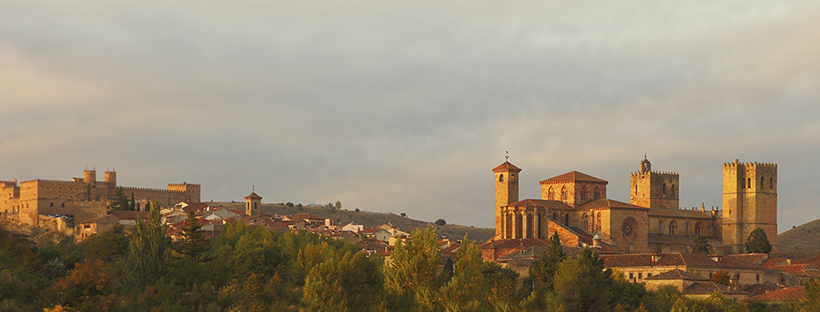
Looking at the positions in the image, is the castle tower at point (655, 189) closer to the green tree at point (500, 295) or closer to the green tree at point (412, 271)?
the green tree at point (500, 295)

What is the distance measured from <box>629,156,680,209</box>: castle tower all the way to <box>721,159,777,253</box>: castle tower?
4.71 meters

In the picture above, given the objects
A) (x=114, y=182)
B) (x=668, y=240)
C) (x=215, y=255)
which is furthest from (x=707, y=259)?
(x=114, y=182)

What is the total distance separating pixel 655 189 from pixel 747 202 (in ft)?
27.7

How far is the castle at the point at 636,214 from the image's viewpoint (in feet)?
258

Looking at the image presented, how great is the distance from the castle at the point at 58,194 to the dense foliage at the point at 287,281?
45004 millimetres

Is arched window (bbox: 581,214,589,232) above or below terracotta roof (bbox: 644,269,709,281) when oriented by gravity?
above

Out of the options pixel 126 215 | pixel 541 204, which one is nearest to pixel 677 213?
pixel 541 204

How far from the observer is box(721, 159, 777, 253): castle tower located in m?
89.9

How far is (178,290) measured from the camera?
4222cm

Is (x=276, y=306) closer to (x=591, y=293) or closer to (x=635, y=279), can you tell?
(x=591, y=293)

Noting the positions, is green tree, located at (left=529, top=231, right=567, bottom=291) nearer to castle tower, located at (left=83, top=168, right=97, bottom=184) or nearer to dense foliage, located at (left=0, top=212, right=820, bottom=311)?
dense foliage, located at (left=0, top=212, right=820, bottom=311)

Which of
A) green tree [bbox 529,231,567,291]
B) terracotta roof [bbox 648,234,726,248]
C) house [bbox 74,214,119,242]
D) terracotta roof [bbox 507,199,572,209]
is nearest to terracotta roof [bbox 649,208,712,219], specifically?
terracotta roof [bbox 648,234,726,248]

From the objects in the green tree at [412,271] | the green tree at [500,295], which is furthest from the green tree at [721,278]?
the green tree at [412,271]

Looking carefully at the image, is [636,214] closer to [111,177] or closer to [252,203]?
[252,203]
